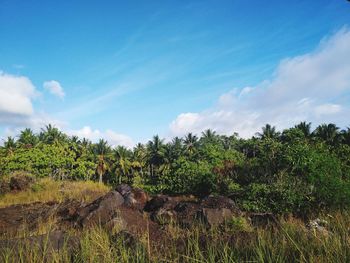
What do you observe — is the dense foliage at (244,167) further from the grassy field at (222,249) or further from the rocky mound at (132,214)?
the grassy field at (222,249)

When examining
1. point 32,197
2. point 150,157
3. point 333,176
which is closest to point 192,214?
point 333,176

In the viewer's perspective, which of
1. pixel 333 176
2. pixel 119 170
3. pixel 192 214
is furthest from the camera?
pixel 119 170

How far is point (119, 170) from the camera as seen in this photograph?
60562 millimetres

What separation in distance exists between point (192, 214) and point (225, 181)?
35.2 ft

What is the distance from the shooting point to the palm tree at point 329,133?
165ft

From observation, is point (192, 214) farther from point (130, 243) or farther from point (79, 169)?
point (79, 169)

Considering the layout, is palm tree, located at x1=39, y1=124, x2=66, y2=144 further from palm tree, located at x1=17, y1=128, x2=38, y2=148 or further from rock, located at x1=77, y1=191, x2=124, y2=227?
rock, located at x1=77, y1=191, x2=124, y2=227

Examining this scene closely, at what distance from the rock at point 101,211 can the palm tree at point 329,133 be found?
4216 centimetres

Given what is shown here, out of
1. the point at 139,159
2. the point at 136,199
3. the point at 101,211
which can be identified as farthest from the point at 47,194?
the point at 139,159

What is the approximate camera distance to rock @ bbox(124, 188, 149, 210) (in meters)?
16.3

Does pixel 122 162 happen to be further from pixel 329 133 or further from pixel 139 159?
pixel 329 133

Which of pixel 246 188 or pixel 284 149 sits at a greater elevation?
pixel 284 149

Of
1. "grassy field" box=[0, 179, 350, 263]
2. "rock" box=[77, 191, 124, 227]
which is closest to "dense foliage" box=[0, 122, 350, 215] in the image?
"rock" box=[77, 191, 124, 227]

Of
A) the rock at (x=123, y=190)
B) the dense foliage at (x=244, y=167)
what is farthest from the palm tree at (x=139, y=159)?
the rock at (x=123, y=190)
